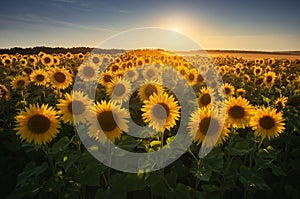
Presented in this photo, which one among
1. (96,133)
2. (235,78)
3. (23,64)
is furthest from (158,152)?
(23,64)

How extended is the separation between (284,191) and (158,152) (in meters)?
2.57

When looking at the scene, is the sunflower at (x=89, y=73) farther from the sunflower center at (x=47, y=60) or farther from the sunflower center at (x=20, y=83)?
the sunflower center at (x=47, y=60)

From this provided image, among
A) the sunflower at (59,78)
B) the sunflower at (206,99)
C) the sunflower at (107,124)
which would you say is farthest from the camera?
the sunflower at (59,78)

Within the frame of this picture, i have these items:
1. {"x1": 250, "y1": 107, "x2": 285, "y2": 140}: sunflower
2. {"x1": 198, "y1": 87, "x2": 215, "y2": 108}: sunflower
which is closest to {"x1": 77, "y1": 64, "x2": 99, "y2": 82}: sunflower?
{"x1": 198, "y1": 87, "x2": 215, "y2": 108}: sunflower

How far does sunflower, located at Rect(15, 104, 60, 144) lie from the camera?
3.74m

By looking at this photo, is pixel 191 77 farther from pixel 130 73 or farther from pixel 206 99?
pixel 206 99

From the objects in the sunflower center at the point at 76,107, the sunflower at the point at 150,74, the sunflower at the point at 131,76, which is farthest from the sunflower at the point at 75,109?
the sunflower at the point at 150,74

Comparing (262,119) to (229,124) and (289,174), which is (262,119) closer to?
(229,124)

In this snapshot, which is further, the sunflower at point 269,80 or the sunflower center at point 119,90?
the sunflower at point 269,80

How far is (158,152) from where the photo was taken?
375 cm

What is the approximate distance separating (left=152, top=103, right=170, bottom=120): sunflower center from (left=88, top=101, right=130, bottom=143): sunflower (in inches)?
18.5

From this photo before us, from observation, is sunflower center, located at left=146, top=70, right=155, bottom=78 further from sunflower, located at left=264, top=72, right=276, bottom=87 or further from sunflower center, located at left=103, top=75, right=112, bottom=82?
sunflower, located at left=264, top=72, right=276, bottom=87

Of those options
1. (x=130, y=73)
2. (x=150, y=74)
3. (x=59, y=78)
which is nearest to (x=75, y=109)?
(x=59, y=78)

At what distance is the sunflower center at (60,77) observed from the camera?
7672 millimetres
